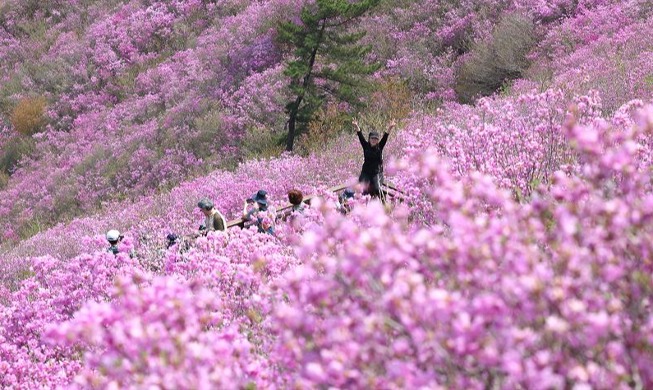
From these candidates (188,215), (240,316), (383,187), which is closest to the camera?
(240,316)

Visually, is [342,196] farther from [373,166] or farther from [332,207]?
[332,207]

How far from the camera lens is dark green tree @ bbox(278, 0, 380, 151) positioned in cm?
1662

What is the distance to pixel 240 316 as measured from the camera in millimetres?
6312

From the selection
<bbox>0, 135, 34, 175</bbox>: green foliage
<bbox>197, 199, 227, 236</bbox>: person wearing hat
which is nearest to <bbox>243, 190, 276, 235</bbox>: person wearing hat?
<bbox>197, 199, 227, 236</bbox>: person wearing hat

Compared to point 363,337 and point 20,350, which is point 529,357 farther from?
point 20,350

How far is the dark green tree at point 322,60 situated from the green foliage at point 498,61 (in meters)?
3.20

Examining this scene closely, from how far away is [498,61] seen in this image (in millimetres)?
19125

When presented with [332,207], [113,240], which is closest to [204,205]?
[113,240]

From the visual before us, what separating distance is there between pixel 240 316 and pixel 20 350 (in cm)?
399

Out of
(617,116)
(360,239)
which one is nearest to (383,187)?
(617,116)

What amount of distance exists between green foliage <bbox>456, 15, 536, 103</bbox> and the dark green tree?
3203mm

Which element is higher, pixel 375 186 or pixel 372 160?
pixel 372 160

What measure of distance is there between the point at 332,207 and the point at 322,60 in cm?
1197

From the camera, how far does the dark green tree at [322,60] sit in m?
16.6
